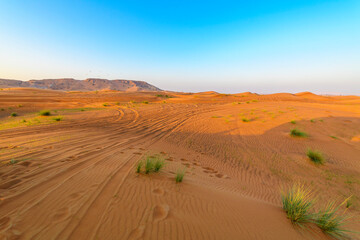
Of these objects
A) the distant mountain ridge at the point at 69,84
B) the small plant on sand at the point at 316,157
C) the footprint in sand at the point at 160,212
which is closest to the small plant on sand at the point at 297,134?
the small plant on sand at the point at 316,157

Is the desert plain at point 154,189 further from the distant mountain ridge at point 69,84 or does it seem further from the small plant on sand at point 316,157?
the distant mountain ridge at point 69,84

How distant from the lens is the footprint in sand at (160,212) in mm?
1970

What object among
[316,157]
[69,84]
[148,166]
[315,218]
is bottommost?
[316,157]

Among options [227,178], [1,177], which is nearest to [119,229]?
[1,177]

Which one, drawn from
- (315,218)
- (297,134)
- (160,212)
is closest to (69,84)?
(297,134)

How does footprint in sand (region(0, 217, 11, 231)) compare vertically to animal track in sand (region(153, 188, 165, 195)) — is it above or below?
above

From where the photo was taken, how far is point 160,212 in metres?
2.09

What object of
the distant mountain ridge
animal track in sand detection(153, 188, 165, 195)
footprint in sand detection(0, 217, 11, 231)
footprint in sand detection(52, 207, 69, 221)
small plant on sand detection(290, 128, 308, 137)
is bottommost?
animal track in sand detection(153, 188, 165, 195)

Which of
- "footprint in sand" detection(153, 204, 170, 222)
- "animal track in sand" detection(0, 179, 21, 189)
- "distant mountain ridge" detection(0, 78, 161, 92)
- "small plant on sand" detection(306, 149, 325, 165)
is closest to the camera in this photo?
"footprint in sand" detection(153, 204, 170, 222)

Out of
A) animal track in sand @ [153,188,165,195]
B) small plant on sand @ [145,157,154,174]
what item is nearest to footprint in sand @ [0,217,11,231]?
animal track in sand @ [153,188,165,195]

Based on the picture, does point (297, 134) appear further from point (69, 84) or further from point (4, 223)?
point (69, 84)

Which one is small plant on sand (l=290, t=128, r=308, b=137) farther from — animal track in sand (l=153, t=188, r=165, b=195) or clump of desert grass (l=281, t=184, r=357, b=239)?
animal track in sand (l=153, t=188, r=165, b=195)

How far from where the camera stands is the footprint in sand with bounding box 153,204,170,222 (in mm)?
1970

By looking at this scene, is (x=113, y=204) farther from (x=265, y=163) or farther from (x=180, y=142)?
(x=265, y=163)
